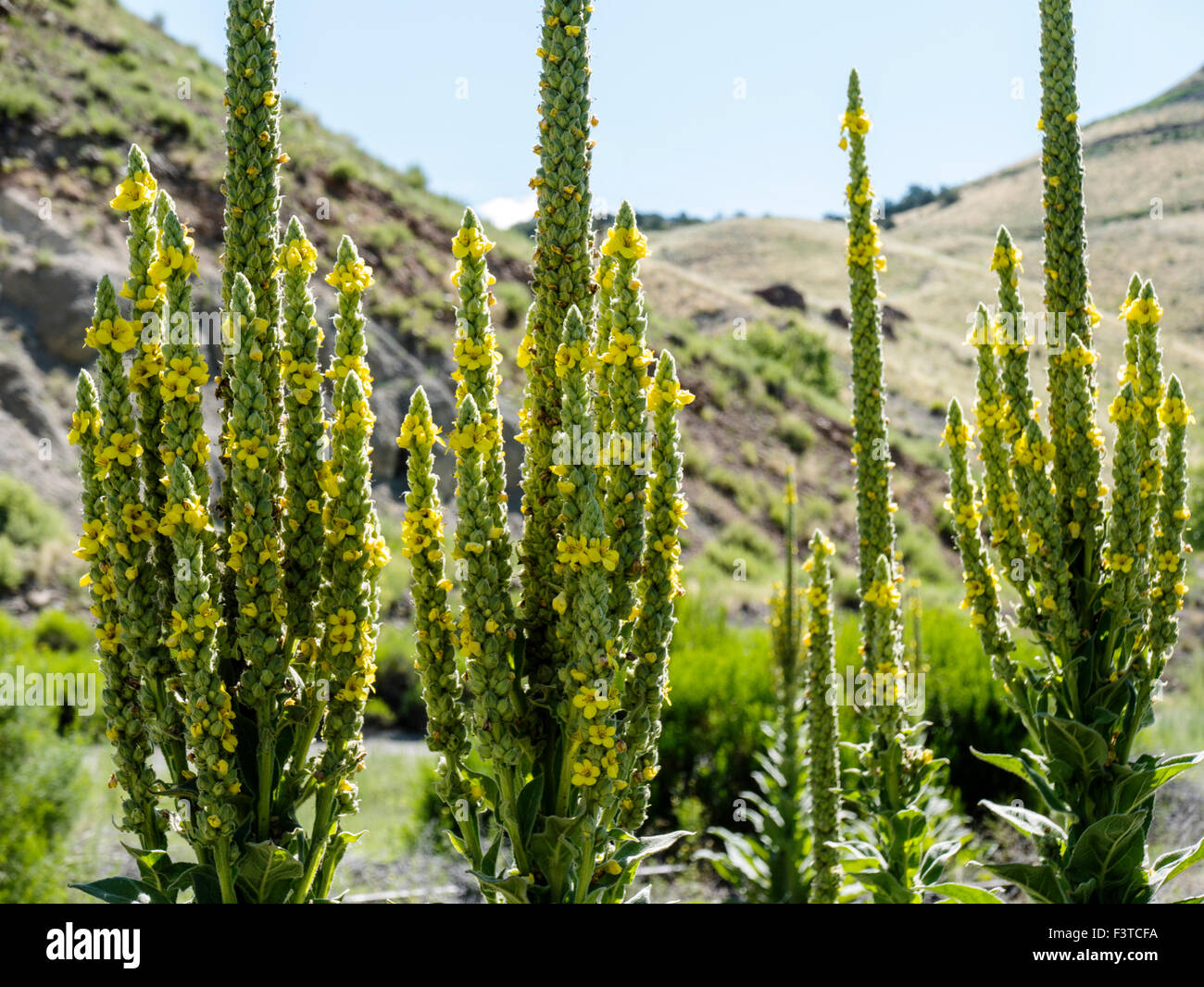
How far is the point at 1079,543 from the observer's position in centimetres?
274

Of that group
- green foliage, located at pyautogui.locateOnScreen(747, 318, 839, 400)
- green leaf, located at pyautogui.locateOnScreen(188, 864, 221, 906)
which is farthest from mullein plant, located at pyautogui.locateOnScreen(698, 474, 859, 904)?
green foliage, located at pyautogui.locateOnScreen(747, 318, 839, 400)

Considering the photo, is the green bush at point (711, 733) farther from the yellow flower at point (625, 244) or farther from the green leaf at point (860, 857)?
the yellow flower at point (625, 244)

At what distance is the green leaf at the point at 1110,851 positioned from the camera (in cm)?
250

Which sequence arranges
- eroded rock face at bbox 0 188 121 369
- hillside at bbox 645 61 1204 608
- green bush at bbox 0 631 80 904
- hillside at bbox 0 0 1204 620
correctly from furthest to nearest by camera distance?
hillside at bbox 645 61 1204 608 < hillside at bbox 0 0 1204 620 < eroded rock face at bbox 0 188 121 369 < green bush at bbox 0 631 80 904

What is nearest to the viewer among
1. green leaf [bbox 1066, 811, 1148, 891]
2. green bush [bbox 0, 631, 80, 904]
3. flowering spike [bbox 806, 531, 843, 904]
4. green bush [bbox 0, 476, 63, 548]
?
green leaf [bbox 1066, 811, 1148, 891]

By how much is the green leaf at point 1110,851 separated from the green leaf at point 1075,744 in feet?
0.50

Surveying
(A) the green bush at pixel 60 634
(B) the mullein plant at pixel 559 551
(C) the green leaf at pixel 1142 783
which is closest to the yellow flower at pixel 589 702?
(B) the mullein plant at pixel 559 551

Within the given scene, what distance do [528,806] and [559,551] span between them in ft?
1.82

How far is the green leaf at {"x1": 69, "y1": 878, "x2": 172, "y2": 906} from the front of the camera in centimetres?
195

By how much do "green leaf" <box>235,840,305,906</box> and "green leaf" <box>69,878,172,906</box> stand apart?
180 mm

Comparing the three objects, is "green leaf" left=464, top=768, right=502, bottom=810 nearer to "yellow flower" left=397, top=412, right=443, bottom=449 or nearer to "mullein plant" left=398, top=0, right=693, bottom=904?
"mullein plant" left=398, top=0, right=693, bottom=904

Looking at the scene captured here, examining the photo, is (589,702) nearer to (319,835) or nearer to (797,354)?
(319,835)
